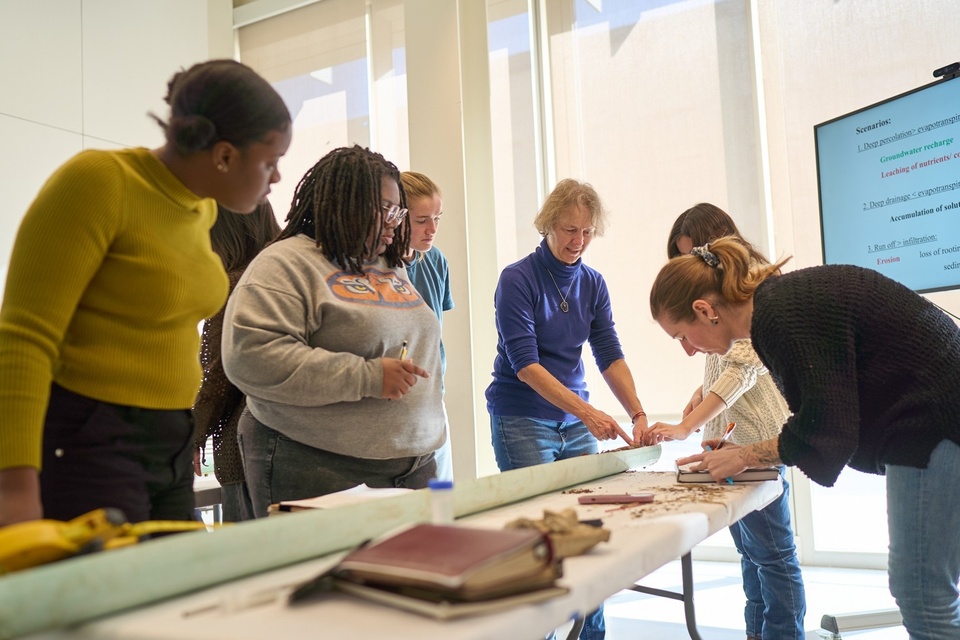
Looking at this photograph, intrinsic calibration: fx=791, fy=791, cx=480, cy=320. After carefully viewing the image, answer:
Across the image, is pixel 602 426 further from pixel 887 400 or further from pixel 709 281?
pixel 887 400

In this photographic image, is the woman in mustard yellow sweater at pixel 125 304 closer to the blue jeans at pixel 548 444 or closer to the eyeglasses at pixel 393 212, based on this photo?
the eyeglasses at pixel 393 212

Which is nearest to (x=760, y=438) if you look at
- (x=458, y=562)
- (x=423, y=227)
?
(x=423, y=227)

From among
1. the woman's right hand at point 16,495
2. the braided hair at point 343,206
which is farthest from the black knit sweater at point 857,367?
the woman's right hand at point 16,495

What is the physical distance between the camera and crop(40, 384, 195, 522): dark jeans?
932 mm

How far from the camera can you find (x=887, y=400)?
138 cm

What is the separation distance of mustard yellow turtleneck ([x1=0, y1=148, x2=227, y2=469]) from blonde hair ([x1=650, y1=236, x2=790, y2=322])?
3.14ft

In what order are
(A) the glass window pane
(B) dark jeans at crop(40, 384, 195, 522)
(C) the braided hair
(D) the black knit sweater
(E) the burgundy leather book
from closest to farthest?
(E) the burgundy leather book → (B) dark jeans at crop(40, 384, 195, 522) → (D) the black knit sweater → (C) the braided hair → (A) the glass window pane

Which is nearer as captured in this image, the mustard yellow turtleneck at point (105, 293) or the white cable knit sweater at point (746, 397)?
the mustard yellow turtleneck at point (105, 293)

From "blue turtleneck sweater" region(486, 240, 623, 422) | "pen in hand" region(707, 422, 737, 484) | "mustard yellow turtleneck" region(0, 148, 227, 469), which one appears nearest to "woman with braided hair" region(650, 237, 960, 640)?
"pen in hand" region(707, 422, 737, 484)

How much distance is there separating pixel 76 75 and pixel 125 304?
6.64 ft

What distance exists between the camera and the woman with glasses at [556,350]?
6.96ft

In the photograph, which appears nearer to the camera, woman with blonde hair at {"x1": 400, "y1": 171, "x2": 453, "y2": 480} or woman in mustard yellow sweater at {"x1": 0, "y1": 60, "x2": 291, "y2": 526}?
woman in mustard yellow sweater at {"x1": 0, "y1": 60, "x2": 291, "y2": 526}

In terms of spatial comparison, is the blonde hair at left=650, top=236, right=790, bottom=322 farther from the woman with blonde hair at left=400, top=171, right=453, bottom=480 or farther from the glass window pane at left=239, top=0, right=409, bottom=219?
the glass window pane at left=239, top=0, right=409, bottom=219

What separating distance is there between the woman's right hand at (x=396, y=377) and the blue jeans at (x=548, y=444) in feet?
2.75
